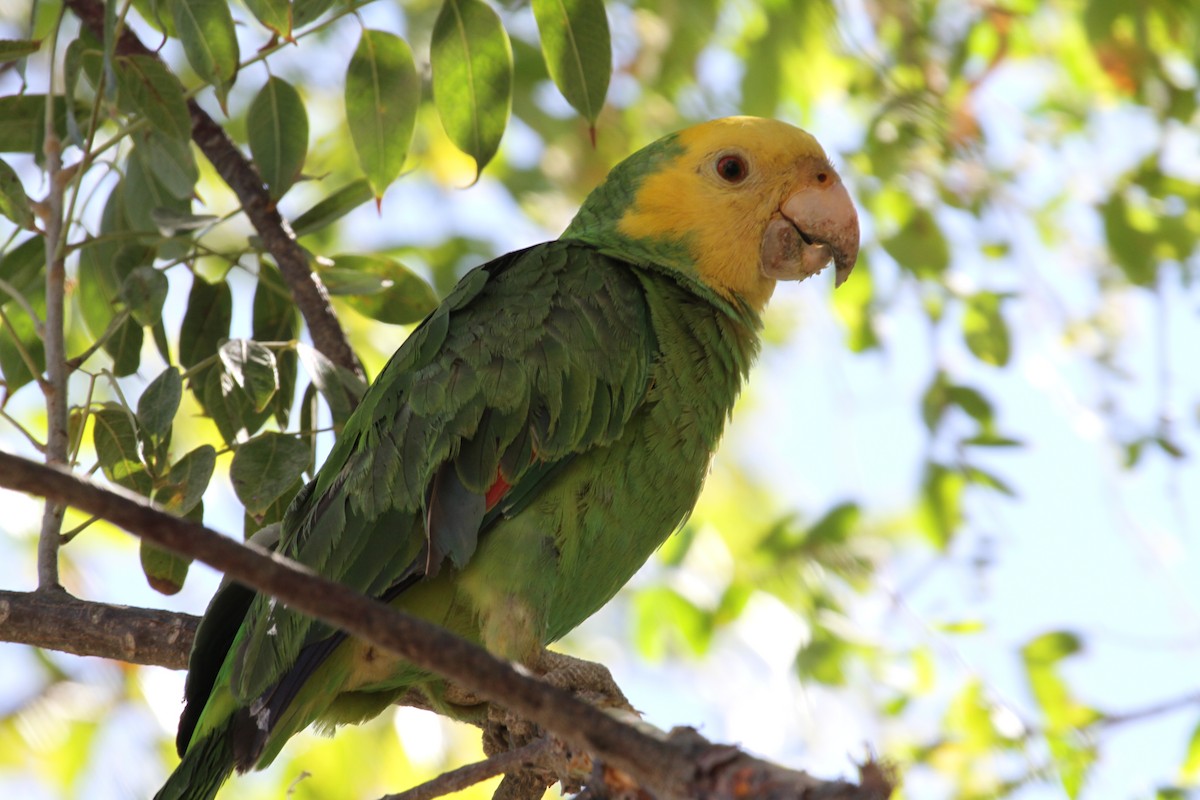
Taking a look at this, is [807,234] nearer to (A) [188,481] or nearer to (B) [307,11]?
(B) [307,11]

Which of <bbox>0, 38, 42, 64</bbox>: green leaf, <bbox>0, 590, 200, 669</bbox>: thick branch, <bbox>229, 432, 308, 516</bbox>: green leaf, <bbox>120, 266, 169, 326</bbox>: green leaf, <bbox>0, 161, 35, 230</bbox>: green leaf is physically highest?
<bbox>0, 38, 42, 64</bbox>: green leaf

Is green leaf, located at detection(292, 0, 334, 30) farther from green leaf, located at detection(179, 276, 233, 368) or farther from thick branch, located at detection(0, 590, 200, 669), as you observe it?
thick branch, located at detection(0, 590, 200, 669)

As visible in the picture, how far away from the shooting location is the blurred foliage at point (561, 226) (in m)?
2.01

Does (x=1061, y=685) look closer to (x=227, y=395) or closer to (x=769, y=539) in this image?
(x=769, y=539)

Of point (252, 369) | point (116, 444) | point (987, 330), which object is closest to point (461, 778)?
point (252, 369)

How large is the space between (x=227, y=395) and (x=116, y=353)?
31 cm

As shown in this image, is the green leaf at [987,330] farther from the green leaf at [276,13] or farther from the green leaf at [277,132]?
the green leaf at [276,13]

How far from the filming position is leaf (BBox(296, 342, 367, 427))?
81.7 inches

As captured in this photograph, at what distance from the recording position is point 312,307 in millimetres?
2395

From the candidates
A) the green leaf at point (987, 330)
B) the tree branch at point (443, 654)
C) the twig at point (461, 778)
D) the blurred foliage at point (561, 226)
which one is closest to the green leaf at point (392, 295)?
the blurred foliage at point (561, 226)

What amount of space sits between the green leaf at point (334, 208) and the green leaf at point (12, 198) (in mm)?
571

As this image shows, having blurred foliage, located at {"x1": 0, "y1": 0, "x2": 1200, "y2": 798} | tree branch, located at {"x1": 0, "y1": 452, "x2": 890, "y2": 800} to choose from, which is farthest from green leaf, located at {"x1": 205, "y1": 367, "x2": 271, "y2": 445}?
tree branch, located at {"x1": 0, "y1": 452, "x2": 890, "y2": 800}

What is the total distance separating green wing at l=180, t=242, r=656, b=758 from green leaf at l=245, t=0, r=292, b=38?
23.2 inches

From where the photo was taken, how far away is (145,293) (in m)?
1.93
